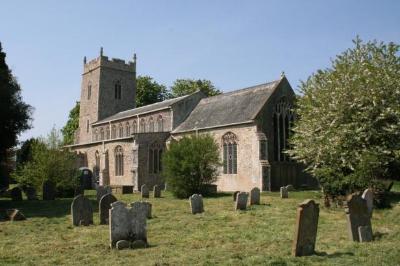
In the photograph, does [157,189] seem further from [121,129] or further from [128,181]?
[121,129]

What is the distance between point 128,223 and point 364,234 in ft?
19.5

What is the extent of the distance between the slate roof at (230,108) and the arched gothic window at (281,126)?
1.43m

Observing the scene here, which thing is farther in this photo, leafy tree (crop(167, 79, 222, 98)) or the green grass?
leafy tree (crop(167, 79, 222, 98))

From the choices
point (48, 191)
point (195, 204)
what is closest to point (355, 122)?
point (195, 204)

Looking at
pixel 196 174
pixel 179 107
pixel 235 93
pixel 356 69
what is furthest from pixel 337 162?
pixel 179 107

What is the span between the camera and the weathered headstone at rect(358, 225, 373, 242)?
10.4 metres

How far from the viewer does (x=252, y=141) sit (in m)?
28.2

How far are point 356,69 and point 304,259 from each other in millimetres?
13652

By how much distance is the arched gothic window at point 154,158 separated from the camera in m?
33.9

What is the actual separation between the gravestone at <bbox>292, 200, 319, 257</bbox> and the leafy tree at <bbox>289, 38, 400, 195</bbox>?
331 inches

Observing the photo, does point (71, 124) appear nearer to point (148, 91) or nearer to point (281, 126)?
point (148, 91)

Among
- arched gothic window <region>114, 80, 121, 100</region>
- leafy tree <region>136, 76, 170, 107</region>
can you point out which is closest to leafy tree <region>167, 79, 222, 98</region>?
leafy tree <region>136, 76, 170, 107</region>

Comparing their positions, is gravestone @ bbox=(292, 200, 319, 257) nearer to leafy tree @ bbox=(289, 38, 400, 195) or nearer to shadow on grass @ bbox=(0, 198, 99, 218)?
leafy tree @ bbox=(289, 38, 400, 195)

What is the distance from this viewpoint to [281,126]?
30.0m
